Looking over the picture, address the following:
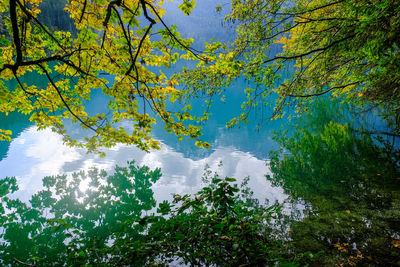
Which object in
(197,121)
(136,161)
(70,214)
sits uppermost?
(136,161)

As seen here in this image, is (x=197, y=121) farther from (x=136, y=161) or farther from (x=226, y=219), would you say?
(x=136, y=161)

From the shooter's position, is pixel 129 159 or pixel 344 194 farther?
pixel 129 159

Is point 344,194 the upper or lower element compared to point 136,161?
lower

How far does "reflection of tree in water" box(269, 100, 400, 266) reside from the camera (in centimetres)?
443

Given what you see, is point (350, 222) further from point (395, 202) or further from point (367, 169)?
point (367, 169)

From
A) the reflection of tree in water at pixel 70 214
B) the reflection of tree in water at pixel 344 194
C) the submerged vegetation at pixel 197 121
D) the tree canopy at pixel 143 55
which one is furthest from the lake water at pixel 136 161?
the tree canopy at pixel 143 55

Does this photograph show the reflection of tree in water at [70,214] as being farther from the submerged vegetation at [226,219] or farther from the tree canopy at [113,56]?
the tree canopy at [113,56]

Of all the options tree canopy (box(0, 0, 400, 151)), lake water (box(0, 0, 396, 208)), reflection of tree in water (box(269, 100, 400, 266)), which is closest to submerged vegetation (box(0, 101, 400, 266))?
reflection of tree in water (box(269, 100, 400, 266))

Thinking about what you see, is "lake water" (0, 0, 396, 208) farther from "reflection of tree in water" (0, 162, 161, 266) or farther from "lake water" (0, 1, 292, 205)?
"reflection of tree in water" (0, 162, 161, 266)

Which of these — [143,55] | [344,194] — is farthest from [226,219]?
[344,194]

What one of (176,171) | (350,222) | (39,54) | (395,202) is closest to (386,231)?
(350,222)

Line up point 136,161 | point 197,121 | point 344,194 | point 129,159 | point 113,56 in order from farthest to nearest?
point 136,161 < point 129,159 < point 344,194 < point 197,121 < point 113,56

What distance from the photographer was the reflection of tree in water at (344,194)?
4430 mm

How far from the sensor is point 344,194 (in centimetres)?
751
